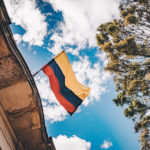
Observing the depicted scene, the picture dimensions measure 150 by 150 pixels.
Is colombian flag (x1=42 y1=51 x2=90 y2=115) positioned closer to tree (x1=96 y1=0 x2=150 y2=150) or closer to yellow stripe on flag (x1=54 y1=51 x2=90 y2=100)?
yellow stripe on flag (x1=54 y1=51 x2=90 y2=100)

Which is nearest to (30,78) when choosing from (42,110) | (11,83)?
(11,83)

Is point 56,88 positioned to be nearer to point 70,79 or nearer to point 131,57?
point 70,79

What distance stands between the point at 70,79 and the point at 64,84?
0.26m

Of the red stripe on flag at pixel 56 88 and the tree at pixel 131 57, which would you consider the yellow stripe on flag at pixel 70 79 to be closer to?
the red stripe on flag at pixel 56 88

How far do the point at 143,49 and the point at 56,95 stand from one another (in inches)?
246

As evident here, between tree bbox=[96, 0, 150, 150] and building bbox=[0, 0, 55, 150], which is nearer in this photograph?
building bbox=[0, 0, 55, 150]

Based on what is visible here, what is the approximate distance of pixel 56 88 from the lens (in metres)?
3.96

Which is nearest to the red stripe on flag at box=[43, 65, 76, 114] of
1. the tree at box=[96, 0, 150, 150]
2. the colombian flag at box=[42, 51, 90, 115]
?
the colombian flag at box=[42, 51, 90, 115]

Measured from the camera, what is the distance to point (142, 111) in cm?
803

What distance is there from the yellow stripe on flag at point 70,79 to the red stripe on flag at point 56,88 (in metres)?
0.33

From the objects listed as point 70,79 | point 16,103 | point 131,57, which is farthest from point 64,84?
point 131,57

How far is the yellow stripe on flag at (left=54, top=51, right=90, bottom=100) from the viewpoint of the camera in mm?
4090

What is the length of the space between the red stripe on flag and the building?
530mm

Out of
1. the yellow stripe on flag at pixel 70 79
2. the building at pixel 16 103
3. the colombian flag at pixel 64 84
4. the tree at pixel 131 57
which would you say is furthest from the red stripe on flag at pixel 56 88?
the tree at pixel 131 57
